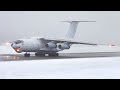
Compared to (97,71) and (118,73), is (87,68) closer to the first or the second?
(97,71)

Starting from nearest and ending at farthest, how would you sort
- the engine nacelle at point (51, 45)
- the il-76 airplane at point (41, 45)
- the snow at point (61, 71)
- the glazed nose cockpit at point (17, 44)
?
the snow at point (61, 71) < the glazed nose cockpit at point (17, 44) < the il-76 airplane at point (41, 45) < the engine nacelle at point (51, 45)

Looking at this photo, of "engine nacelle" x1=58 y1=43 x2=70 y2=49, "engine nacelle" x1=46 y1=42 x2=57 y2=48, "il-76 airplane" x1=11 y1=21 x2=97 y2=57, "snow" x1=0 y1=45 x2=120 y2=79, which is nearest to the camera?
"snow" x1=0 y1=45 x2=120 y2=79

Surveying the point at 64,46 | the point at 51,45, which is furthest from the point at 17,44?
the point at 64,46

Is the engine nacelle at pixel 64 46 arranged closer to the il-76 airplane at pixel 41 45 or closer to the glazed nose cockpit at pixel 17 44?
the il-76 airplane at pixel 41 45

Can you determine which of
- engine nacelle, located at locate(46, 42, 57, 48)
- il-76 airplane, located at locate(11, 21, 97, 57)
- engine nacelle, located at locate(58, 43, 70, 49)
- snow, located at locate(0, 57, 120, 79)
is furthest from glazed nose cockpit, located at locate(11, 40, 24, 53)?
snow, located at locate(0, 57, 120, 79)

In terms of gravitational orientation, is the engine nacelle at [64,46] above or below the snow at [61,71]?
above

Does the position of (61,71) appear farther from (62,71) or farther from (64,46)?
(64,46)

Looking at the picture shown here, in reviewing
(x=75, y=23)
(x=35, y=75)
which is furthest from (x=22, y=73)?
(x=75, y=23)

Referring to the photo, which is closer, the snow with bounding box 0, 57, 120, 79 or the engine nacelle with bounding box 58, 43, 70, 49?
the snow with bounding box 0, 57, 120, 79

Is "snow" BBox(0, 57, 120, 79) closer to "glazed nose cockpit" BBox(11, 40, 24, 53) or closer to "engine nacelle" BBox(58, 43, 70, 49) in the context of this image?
"glazed nose cockpit" BBox(11, 40, 24, 53)

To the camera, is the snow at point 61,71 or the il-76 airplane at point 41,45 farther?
the il-76 airplane at point 41,45

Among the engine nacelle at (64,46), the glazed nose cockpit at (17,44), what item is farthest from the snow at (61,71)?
the engine nacelle at (64,46)

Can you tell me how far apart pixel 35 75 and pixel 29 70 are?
1275 millimetres

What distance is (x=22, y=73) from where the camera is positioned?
40.8 ft
